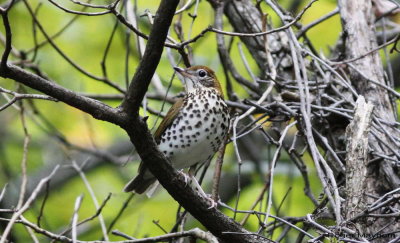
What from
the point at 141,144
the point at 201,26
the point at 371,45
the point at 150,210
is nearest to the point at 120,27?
the point at 201,26

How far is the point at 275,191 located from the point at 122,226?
5.12ft

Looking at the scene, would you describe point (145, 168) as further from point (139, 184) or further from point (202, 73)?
point (202, 73)

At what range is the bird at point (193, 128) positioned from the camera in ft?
16.5

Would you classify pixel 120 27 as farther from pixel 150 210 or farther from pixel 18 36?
pixel 150 210

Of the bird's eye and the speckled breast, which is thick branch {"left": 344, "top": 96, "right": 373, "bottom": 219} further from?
the bird's eye

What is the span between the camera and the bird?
5027mm

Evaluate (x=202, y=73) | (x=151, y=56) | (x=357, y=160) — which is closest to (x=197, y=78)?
(x=202, y=73)

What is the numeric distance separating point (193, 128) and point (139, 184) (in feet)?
2.15

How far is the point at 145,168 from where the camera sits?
5074 millimetres

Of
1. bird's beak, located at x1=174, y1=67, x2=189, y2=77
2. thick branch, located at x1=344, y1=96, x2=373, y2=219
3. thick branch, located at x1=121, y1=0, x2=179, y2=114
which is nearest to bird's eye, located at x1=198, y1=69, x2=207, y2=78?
bird's beak, located at x1=174, y1=67, x2=189, y2=77

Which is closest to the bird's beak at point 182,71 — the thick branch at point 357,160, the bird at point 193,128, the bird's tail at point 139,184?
the bird at point 193,128

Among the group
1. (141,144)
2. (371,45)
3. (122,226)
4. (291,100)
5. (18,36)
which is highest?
(18,36)

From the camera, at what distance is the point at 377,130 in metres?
4.82

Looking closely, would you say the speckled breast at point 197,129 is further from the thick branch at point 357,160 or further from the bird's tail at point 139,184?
the thick branch at point 357,160
